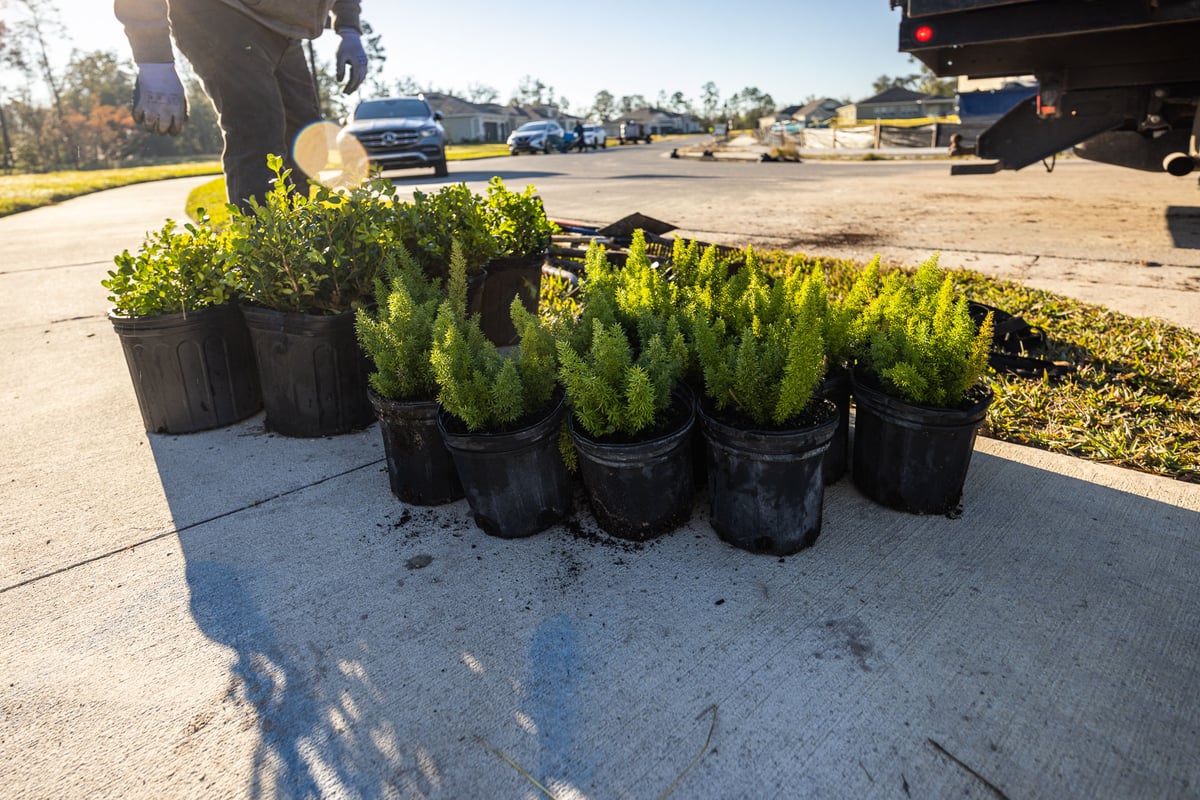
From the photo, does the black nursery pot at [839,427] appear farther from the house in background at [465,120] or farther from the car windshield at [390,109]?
the house in background at [465,120]

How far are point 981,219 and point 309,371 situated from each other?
8470mm

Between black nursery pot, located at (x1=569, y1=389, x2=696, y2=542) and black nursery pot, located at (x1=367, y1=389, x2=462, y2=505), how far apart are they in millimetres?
597

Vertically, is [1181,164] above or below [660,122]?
below

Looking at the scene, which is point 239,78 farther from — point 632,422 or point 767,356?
point 767,356

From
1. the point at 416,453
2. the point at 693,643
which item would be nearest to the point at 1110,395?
the point at 693,643

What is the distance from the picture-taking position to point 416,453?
267 centimetres

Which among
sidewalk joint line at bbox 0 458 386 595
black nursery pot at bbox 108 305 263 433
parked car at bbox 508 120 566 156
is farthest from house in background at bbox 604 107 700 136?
sidewalk joint line at bbox 0 458 386 595

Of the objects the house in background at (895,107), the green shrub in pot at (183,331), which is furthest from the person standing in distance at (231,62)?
the house in background at (895,107)

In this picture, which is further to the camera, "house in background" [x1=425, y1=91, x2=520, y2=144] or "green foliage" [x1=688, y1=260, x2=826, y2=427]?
"house in background" [x1=425, y1=91, x2=520, y2=144]

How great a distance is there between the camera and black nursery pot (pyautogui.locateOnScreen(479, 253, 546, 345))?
4320mm

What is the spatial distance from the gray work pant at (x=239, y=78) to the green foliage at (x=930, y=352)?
11.7ft

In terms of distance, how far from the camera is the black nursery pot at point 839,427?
2.71 m

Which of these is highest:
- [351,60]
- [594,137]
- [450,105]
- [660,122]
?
[450,105]

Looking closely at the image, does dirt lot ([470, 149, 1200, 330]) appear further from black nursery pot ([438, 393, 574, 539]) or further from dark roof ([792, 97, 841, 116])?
dark roof ([792, 97, 841, 116])
